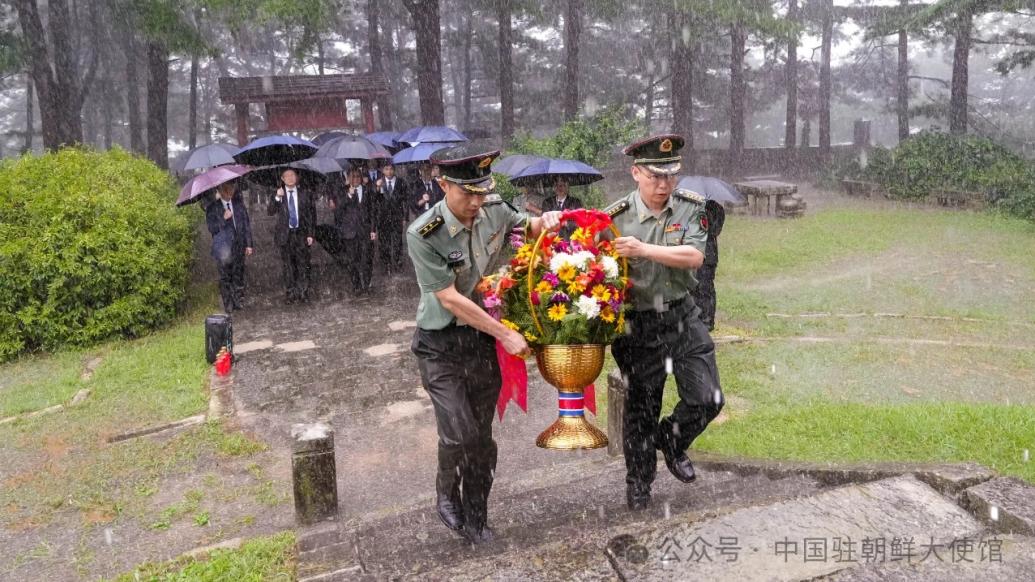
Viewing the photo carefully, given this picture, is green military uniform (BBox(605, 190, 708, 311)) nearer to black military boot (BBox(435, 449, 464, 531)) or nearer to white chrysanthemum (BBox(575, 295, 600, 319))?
white chrysanthemum (BBox(575, 295, 600, 319))

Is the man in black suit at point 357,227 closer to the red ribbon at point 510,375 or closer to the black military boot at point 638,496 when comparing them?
the red ribbon at point 510,375

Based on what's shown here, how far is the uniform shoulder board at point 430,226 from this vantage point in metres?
4.08

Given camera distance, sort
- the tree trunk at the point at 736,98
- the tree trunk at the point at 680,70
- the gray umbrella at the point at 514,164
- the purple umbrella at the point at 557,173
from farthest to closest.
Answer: the tree trunk at the point at 736,98 → the tree trunk at the point at 680,70 → the gray umbrella at the point at 514,164 → the purple umbrella at the point at 557,173

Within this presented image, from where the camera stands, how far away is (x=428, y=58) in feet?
63.4

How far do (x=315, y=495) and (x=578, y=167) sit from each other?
6.56 meters

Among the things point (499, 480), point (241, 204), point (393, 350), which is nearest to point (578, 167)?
point (393, 350)

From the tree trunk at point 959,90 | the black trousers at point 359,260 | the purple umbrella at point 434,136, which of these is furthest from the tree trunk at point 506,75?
the tree trunk at point 959,90

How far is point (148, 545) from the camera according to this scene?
4891 millimetres

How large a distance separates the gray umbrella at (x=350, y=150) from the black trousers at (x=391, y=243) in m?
1.36

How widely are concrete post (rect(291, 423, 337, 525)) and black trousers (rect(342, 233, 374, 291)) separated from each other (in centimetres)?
665

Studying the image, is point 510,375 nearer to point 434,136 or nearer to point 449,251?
point 449,251

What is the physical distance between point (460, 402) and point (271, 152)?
890 cm

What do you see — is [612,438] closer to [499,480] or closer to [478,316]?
[499,480]

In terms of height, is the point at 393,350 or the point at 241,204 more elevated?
the point at 241,204
